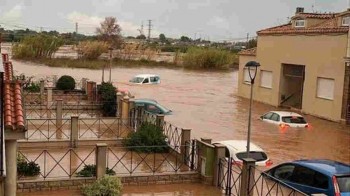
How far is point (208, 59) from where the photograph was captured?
66125mm

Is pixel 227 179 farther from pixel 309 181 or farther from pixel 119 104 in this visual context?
pixel 119 104

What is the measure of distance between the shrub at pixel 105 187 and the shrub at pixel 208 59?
54367mm

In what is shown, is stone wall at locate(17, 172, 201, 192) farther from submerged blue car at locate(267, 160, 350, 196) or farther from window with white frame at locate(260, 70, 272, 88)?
window with white frame at locate(260, 70, 272, 88)

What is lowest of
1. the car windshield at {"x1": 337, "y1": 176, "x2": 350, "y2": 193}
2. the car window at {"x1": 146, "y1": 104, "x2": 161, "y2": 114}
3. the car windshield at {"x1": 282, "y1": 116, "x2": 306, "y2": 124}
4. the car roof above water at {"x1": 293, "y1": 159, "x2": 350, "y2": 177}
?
the car windshield at {"x1": 282, "y1": 116, "x2": 306, "y2": 124}

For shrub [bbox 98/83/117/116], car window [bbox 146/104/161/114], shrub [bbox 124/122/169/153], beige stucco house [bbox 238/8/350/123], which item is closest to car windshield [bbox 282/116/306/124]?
beige stucco house [bbox 238/8/350/123]

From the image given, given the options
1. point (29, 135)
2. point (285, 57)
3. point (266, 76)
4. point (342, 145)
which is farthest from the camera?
point (266, 76)

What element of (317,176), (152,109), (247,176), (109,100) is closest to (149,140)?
(247,176)

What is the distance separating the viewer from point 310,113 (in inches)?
1191

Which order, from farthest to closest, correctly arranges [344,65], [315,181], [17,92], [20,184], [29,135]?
1. [344,65]
2. [29,135]
3. [20,184]
4. [315,181]
5. [17,92]

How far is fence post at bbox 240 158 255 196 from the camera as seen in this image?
11.8 meters

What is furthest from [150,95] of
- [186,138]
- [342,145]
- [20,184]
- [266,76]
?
[20,184]

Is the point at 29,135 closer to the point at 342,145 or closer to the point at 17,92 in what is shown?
the point at 17,92

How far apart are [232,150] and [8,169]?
807 centimetres

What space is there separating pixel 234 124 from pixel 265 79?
9.68 metres
